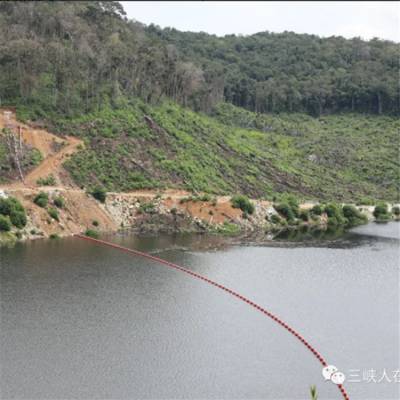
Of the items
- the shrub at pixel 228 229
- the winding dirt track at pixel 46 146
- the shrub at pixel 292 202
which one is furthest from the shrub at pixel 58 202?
the shrub at pixel 292 202

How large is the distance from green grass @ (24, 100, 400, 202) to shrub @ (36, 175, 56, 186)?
3.36m

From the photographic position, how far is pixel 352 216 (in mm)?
97688

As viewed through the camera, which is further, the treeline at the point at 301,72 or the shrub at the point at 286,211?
the treeline at the point at 301,72

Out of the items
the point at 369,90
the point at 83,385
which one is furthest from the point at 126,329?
the point at 369,90

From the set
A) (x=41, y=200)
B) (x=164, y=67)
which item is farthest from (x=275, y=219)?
(x=164, y=67)

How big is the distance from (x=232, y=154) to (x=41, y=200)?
136 ft

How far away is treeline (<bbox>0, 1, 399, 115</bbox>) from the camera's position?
96.6 metres

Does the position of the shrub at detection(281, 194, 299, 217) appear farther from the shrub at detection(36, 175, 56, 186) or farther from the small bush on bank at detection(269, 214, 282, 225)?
the shrub at detection(36, 175, 56, 186)

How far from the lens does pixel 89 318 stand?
46125 millimetres

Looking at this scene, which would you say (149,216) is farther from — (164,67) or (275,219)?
(164,67)

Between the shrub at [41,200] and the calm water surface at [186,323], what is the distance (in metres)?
5.85

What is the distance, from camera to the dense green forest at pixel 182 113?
3674 inches

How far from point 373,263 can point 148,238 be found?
77.0 feet

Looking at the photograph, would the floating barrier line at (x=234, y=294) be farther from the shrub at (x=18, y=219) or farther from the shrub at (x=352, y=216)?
the shrub at (x=352, y=216)
